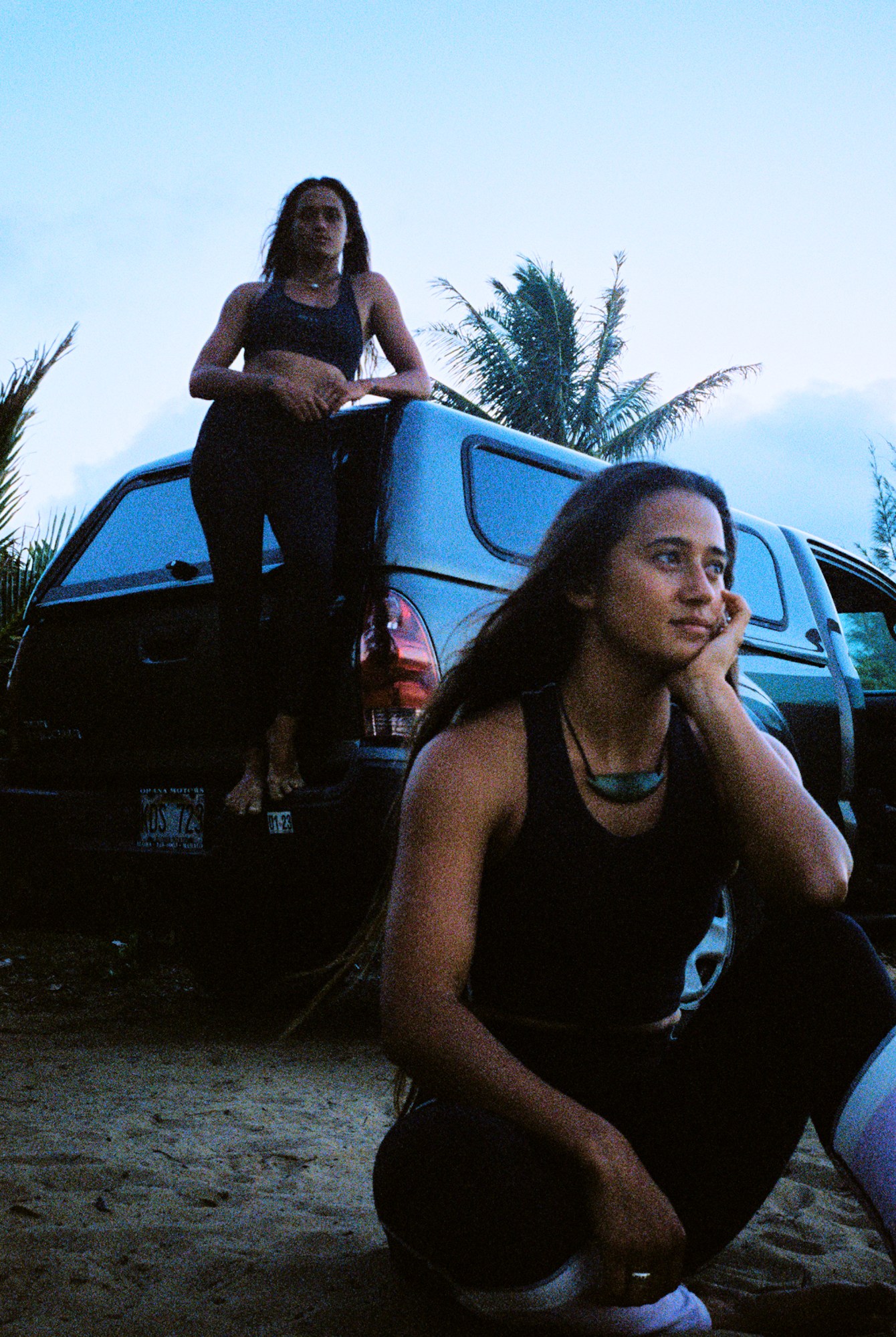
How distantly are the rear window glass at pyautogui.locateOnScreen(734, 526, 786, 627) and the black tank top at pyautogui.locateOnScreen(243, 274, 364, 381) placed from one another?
1.92m

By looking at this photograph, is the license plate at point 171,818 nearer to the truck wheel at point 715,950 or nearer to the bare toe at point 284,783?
the bare toe at point 284,783

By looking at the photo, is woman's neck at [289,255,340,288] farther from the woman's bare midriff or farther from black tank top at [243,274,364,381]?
the woman's bare midriff

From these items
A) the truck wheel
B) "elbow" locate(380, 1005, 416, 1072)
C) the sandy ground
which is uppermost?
"elbow" locate(380, 1005, 416, 1072)

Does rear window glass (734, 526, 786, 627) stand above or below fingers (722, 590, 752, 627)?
above

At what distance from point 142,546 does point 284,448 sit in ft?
3.03

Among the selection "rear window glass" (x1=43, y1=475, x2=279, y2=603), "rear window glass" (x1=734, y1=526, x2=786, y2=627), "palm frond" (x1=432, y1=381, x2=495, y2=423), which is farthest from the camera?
"palm frond" (x1=432, y1=381, x2=495, y2=423)

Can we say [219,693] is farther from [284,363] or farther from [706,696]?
[706,696]

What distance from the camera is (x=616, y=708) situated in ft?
6.35

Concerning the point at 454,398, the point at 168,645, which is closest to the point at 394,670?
the point at 168,645

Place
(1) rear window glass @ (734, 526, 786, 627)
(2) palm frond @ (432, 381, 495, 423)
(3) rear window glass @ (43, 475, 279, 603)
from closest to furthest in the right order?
(3) rear window glass @ (43, 475, 279, 603), (1) rear window glass @ (734, 526, 786, 627), (2) palm frond @ (432, 381, 495, 423)

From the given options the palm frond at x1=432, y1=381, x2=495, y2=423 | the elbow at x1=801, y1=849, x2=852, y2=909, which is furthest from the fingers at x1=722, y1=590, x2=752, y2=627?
the palm frond at x1=432, y1=381, x2=495, y2=423

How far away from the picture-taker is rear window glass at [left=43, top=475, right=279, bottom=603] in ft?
12.6

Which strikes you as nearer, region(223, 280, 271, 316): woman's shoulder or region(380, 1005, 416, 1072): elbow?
region(380, 1005, 416, 1072): elbow

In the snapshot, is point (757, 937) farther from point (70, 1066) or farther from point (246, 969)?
point (246, 969)
